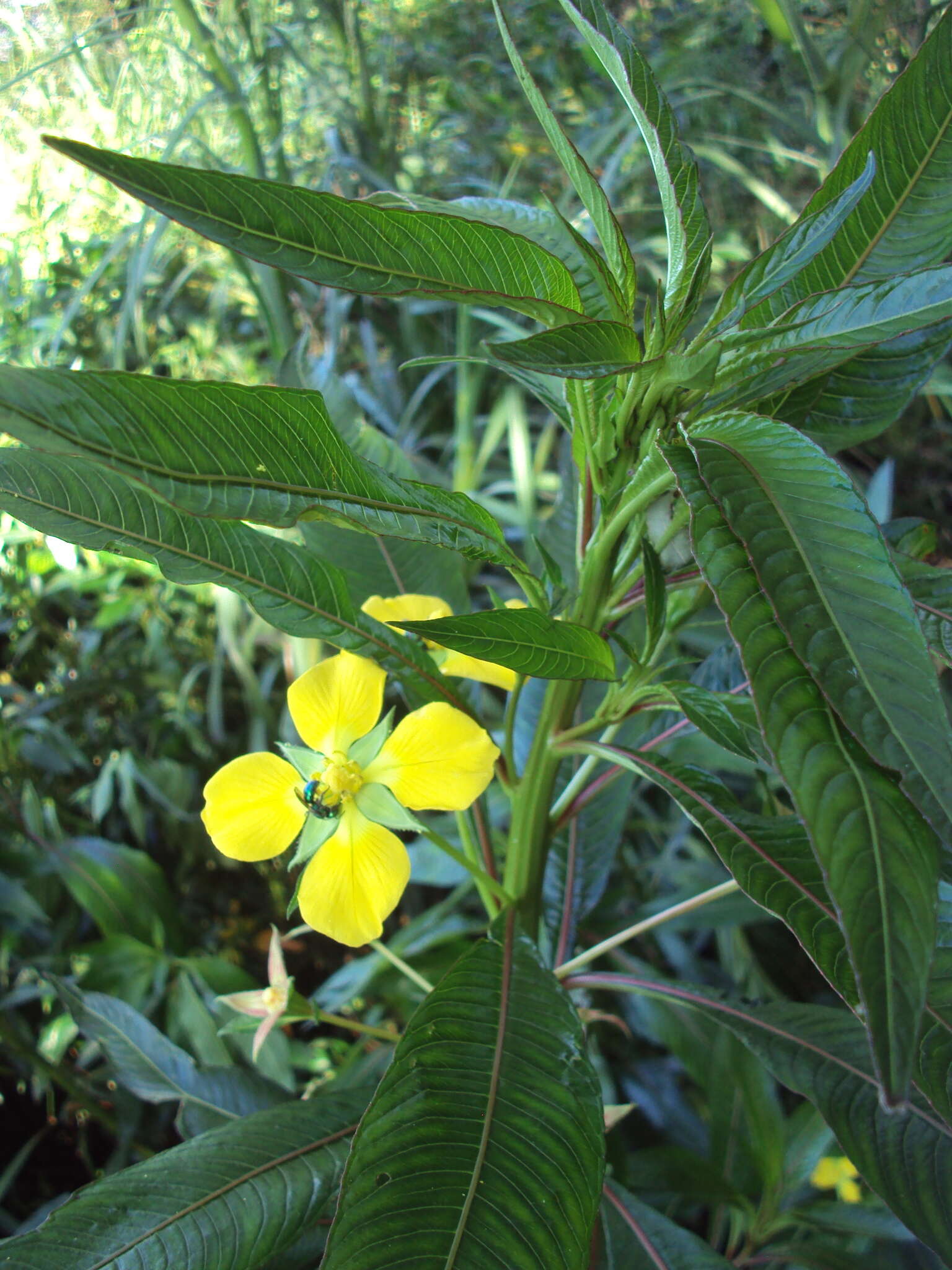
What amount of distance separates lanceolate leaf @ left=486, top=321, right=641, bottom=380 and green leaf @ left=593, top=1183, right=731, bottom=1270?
1.78ft

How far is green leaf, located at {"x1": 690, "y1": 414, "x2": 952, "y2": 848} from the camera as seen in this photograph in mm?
256

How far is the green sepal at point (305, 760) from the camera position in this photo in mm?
465

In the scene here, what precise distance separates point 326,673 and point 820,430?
34 cm

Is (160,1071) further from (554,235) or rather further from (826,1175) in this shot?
(826,1175)

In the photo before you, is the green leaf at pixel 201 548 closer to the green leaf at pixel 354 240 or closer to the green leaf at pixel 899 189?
the green leaf at pixel 354 240

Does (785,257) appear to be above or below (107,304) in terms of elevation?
below

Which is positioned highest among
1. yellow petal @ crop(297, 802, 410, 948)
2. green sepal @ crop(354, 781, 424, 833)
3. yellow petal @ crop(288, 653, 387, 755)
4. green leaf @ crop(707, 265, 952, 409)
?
green leaf @ crop(707, 265, 952, 409)

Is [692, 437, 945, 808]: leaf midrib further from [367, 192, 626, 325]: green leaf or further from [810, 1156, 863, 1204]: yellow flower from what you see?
[810, 1156, 863, 1204]: yellow flower

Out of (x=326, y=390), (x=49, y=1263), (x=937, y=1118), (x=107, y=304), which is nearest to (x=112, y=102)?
(x=107, y=304)

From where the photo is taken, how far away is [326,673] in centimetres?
48

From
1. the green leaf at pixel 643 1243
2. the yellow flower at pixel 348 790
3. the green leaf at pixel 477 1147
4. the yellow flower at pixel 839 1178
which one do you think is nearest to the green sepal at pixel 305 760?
the yellow flower at pixel 348 790

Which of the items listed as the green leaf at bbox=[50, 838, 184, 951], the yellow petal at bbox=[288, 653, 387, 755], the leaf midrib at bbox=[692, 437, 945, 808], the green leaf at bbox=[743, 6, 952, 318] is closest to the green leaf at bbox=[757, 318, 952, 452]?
the green leaf at bbox=[743, 6, 952, 318]

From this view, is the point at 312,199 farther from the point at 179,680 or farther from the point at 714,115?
the point at 714,115

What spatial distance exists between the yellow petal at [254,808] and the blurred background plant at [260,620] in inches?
6.7
